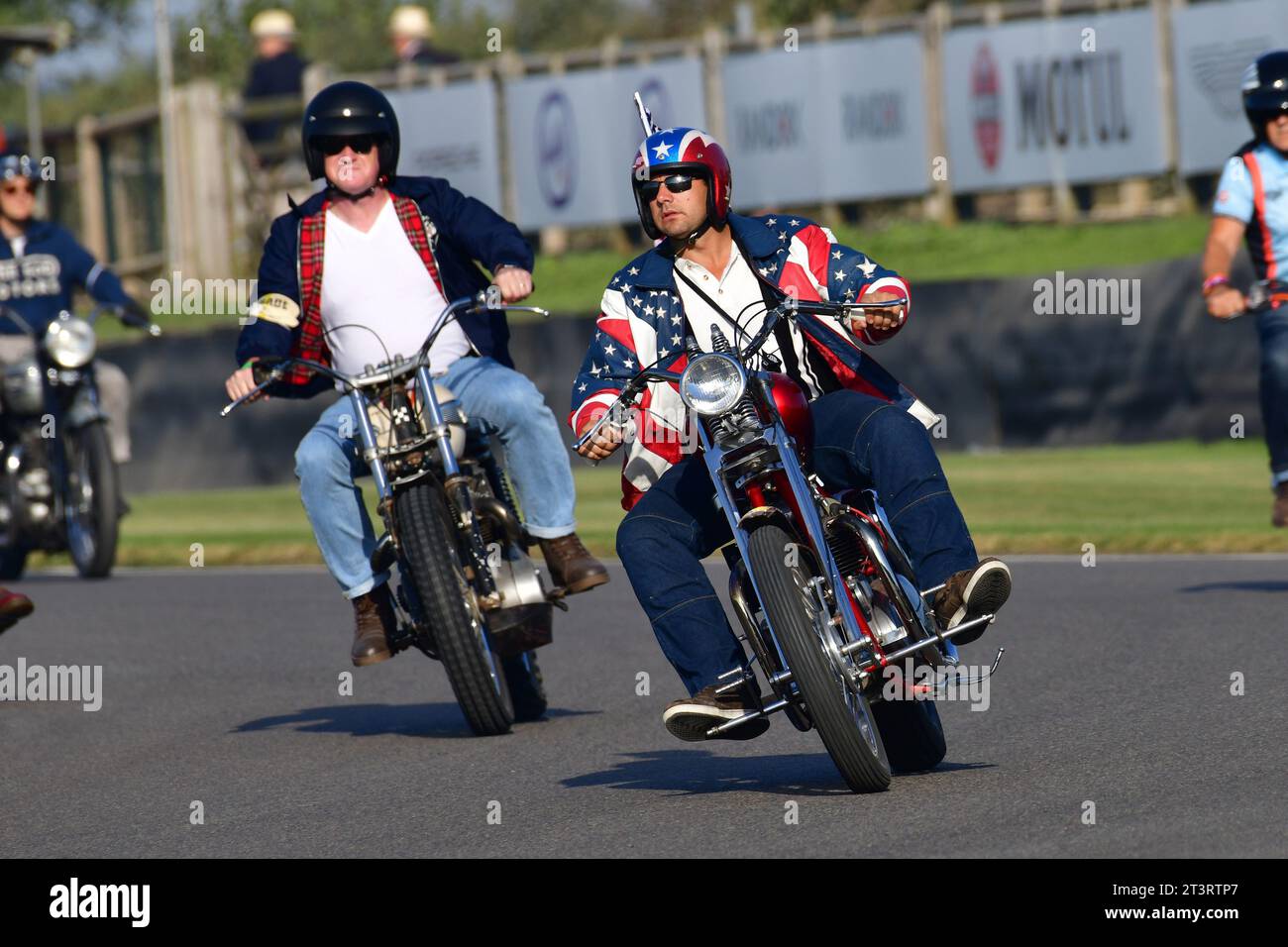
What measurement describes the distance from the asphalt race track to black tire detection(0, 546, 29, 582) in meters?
2.46

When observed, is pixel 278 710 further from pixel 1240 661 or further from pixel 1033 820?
pixel 1033 820

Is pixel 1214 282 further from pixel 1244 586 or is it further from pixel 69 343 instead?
pixel 69 343

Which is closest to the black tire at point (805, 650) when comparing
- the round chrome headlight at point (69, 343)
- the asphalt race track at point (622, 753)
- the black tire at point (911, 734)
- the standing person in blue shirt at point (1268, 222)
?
the asphalt race track at point (622, 753)

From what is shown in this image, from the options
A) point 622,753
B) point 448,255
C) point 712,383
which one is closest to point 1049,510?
point 448,255

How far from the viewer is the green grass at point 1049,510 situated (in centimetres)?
1381

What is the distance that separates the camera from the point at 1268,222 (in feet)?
35.3

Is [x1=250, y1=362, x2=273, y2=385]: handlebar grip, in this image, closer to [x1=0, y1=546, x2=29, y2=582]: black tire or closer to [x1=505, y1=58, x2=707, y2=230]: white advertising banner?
[x1=0, y1=546, x2=29, y2=582]: black tire

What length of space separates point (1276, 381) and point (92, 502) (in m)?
6.33

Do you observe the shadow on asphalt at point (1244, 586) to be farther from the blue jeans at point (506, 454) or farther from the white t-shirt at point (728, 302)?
the white t-shirt at point (728, 302)

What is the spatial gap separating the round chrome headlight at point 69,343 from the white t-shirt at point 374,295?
5505mm

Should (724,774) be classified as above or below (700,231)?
below

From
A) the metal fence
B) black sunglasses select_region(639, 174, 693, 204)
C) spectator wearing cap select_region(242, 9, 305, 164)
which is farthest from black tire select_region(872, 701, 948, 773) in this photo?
spectator wearing cap select_region(242, 9, 305, 164)

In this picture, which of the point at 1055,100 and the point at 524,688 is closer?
the point at 524,688

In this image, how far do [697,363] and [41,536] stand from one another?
27.9ft
